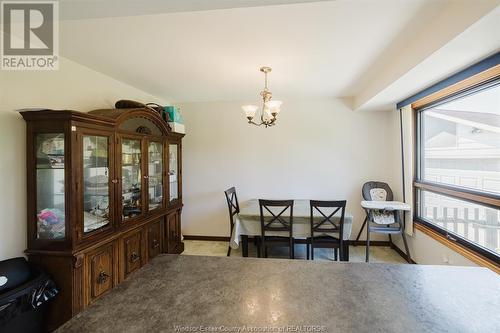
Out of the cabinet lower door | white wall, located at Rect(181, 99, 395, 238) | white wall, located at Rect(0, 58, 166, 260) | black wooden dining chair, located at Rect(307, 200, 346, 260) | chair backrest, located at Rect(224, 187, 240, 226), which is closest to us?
white wall, located at Rect(0, 58, 166, 260)

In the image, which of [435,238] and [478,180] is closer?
[478,180]

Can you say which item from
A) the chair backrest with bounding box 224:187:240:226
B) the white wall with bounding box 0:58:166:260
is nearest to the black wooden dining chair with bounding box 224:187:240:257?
the chair backrest with bounding box 224:187:240:226

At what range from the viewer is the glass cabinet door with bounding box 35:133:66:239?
2.05 meters

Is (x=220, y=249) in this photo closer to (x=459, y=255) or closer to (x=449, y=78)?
(x=459, y=255)

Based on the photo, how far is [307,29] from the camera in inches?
75.4

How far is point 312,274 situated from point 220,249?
122 inches

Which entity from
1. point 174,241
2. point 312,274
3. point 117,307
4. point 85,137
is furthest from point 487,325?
point 174,241

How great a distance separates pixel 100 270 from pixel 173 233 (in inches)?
54.3

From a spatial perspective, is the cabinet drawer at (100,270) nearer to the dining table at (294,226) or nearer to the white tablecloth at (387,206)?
the dining table at (294,226)

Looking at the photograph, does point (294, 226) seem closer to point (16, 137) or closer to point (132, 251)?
point (132, 251)

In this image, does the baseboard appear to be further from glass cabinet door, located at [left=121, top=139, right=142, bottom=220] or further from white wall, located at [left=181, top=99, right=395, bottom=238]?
glass cabinet door, located at [left=121, top=139, right=142, bottom=220]

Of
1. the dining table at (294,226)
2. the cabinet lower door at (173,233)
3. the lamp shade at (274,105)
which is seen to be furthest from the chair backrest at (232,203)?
the lamp shade at (274,105)

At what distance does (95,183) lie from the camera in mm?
2342

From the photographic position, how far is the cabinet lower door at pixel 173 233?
3.49 meters
